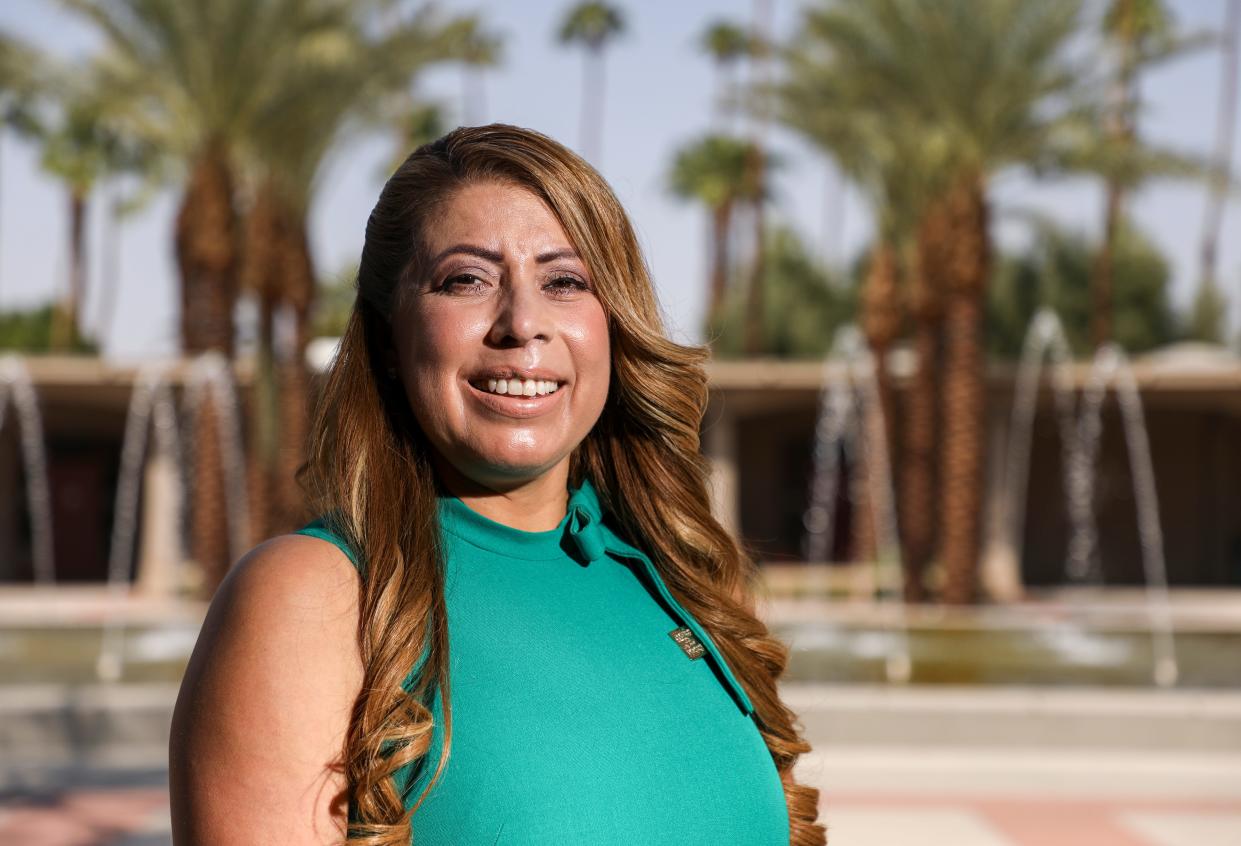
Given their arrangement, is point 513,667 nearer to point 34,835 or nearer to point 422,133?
point 34,835

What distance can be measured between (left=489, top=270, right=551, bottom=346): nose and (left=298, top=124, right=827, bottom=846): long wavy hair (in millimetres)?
83

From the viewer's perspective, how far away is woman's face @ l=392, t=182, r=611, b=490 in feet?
4.99

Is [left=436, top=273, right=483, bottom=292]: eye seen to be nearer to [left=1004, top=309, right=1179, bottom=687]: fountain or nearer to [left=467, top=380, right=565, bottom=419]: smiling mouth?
[left=467, top=380, right=565, bottom=419]: smiling mouth

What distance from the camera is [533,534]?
1590 millimetres

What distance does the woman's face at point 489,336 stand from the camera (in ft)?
4.99

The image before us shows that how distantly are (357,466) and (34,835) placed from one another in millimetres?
6316

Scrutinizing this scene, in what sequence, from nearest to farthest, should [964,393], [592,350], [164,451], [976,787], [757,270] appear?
[592,350]
[976,787]
[964,393]
[164,451]
[757,270]

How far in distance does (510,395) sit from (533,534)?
17 cm

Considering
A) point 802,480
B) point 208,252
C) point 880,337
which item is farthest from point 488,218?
→ point 802,480

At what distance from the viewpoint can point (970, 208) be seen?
57.4 feet

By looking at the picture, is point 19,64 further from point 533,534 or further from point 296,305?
point 533,534

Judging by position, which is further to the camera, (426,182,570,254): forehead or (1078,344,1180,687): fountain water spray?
(1078,344,1180,687): fountain water spray

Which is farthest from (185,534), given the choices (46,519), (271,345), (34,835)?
(34,835)

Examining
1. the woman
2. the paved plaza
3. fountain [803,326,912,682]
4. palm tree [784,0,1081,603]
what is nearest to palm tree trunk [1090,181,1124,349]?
fountain [803,326,912,682]
